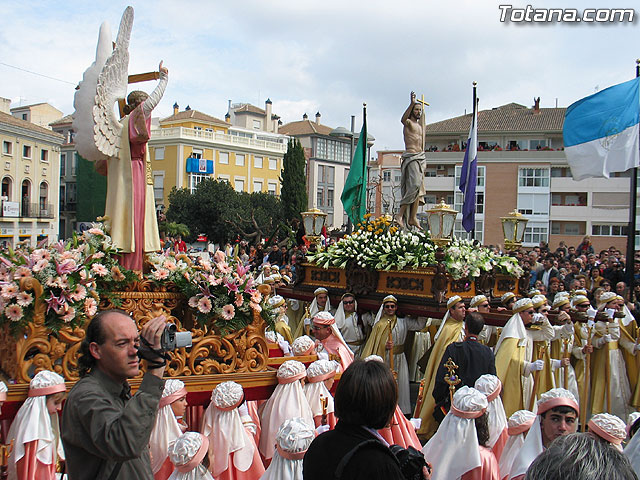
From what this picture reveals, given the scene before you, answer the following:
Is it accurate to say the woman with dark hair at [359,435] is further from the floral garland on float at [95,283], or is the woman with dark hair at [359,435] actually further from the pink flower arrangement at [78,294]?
the pink flower arrangement at [78,294]

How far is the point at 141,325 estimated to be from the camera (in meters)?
4.78

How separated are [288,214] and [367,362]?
154ft

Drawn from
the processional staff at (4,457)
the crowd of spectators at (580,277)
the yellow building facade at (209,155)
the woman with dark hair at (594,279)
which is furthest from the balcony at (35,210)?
the processional staff at (4,457)

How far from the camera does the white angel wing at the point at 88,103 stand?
5586mm

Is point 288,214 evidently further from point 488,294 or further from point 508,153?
point 488,294

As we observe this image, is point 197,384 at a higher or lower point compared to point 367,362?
lower

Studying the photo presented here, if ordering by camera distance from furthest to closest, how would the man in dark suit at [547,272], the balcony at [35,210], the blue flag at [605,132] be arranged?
the balcony at [35,210] → the man in dark suit at [547,272] → the blue flag at [605,132]

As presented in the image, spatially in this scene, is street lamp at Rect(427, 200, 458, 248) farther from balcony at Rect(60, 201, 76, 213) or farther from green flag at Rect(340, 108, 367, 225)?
balcony at Rect(60, 201, 76, 213)

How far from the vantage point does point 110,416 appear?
2.42 m

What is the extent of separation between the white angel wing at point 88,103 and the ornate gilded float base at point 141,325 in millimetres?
1483

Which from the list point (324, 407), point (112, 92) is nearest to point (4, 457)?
point (324, 407)

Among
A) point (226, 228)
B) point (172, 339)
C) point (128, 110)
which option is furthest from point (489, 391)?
A: point (226, 228)

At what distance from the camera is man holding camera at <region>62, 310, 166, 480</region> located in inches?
93.8

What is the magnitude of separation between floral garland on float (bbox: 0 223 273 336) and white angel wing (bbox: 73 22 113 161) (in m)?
0.71
